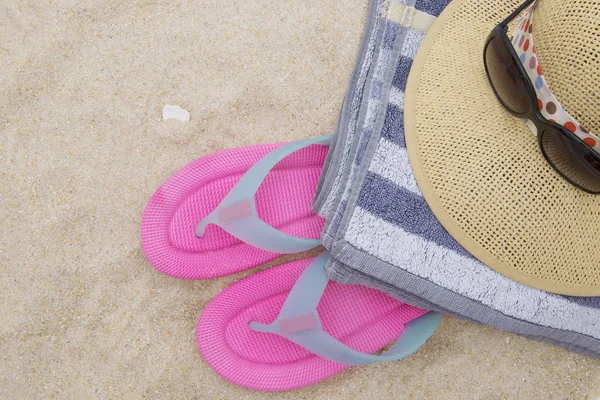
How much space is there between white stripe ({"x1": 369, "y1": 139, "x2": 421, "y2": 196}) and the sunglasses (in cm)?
14

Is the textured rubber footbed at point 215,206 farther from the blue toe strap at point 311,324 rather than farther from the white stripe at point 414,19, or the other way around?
the white stripe at point 414,19

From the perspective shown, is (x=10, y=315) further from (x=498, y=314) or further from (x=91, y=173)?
(x=498, y=314)

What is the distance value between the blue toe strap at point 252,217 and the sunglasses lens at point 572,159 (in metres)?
0.31

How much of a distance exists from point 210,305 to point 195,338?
6 cm

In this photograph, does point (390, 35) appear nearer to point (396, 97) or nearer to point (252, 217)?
point (396, 97)

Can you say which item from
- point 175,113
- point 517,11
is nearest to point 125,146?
point 175,113

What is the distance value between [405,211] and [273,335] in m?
0.29

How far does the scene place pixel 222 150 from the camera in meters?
0.76

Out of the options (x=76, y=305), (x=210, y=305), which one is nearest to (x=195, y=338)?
(x=210, y=305)

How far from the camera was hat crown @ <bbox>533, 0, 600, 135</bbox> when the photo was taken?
47 cm

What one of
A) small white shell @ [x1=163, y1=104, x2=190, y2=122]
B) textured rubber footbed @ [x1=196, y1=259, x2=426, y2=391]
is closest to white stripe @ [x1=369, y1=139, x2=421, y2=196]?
textured rubber footbed @ [x1=196, y1=259, x2=426, y2=391]

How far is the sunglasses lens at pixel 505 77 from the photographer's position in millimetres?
548

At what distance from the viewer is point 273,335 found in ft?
2.49

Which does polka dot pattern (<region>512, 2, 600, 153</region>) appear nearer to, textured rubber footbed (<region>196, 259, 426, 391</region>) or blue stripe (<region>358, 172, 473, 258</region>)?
blue stripe (<region>358, 172, 473, 258</region>)
